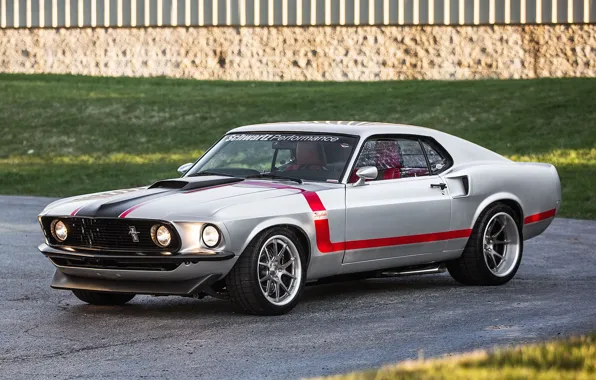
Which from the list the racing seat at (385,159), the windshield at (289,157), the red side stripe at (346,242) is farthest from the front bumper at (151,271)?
the racing seat at (385,159)

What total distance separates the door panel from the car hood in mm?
389

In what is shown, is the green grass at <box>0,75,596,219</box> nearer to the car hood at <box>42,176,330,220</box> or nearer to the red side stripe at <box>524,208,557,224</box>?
the red side stripe at <box>524,208,557,224</box>

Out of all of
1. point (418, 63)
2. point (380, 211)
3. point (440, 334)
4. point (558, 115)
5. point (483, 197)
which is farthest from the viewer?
point (418, 63)

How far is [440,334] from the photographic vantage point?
24.9 feet

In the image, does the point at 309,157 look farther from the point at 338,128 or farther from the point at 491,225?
the point at 491,225

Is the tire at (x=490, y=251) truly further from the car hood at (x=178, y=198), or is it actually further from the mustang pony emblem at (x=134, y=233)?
the mustang pony emblem at (x=134, y=233)

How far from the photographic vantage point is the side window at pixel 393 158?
9492mm

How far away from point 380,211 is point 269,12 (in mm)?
30926

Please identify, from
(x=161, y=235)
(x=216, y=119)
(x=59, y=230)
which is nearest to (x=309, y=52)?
(x=216, y=119)

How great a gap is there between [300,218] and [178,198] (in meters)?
0.85

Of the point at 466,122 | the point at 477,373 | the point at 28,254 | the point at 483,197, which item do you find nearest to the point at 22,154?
the point at 466,122

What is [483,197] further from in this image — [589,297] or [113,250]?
[113,250]

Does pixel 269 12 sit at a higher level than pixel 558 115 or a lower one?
higher

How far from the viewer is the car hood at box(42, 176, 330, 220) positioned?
8.20 meters
